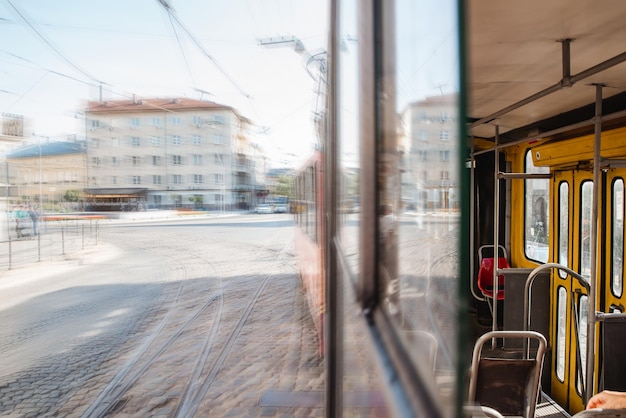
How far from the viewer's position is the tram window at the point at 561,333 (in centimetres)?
396

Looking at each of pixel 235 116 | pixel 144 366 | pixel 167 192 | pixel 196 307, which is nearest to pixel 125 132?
pixel 235 116

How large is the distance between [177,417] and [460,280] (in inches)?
172

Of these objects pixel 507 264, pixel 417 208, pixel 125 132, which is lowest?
pixel 507 264

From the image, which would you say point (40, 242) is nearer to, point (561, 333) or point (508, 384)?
point (561, 333)

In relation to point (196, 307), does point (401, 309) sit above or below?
above

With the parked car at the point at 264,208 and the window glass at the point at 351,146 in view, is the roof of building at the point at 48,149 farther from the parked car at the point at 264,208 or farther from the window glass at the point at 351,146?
the parked car at the point at 264,208

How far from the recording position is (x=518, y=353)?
4.55 meters

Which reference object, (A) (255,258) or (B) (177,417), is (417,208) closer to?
(B) (177,417)

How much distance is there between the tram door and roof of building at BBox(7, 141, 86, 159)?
2117 centimetres

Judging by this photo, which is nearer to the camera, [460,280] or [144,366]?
[460,280]

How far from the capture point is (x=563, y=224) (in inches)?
158

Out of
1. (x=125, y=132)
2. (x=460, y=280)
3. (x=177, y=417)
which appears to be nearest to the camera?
(x=460, y=280)

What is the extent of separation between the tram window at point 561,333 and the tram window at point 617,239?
0.83 meters

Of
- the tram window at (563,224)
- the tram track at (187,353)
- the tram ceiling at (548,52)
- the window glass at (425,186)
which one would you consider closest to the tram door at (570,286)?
the tram window at (563,224)
